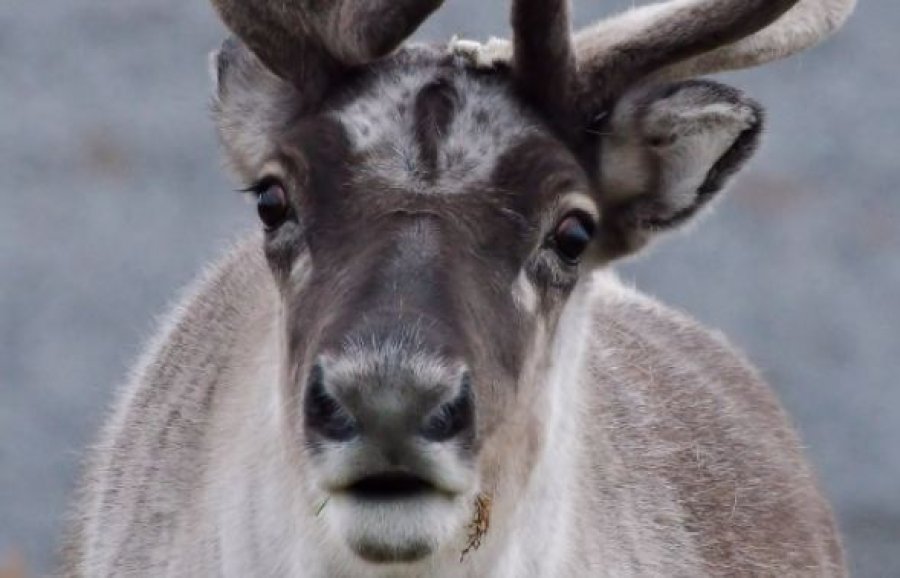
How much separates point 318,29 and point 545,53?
766 mm

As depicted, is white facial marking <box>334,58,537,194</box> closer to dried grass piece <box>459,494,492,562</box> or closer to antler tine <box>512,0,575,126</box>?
antler tine <box>512,0,575,126</box>

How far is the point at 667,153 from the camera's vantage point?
28.7 ft

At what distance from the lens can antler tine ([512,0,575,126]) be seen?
823 centimetres

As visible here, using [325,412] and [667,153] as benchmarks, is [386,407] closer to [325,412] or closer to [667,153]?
[325,412]

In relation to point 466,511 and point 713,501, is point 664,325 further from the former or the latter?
point 466,511

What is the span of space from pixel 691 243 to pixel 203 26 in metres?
5.87

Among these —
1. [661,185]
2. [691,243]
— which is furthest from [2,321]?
[661,185]

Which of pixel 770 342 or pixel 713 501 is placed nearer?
pixel 713 501

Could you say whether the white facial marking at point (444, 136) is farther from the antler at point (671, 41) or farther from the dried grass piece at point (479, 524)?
the dried grass piece at point (479, 524)

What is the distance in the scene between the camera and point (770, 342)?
1981cm

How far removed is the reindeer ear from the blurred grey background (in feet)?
24.9

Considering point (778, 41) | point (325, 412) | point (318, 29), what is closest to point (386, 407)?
point (325, 412)

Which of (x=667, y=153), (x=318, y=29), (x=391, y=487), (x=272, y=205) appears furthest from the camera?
(x=667, y=153)

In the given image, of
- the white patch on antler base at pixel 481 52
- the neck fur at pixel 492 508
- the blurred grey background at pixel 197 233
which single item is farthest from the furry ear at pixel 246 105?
the blurred grey background at pixel 197 233
